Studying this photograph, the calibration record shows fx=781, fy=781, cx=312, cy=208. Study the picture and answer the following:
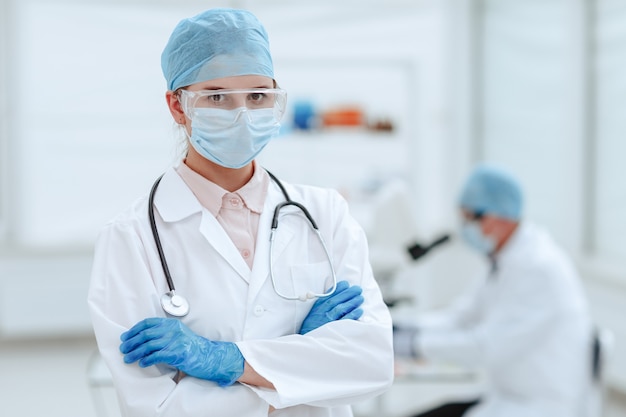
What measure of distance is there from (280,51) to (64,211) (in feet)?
5.31

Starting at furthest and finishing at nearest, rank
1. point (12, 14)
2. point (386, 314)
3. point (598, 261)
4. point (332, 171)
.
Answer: point (332, 171) < point (12, 14) < point (598, 261) < point (386, 314)

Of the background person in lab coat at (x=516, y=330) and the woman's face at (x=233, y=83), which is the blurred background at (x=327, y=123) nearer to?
the background person in lab coat at (x=516, y=330)

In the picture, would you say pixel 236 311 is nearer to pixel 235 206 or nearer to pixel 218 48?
pixel 235 206

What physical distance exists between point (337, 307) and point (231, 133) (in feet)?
1.01

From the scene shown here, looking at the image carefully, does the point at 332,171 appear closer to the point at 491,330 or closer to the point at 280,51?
the point at 280,51

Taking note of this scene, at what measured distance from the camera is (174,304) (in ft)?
3.68

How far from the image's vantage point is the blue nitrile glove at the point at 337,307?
1190 mm

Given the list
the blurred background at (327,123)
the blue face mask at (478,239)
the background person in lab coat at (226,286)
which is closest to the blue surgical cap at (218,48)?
the background person in lab coat at (226,286)

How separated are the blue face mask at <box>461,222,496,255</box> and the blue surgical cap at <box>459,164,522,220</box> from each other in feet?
0.21

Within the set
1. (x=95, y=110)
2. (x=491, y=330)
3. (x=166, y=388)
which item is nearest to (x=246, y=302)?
(x=166, y=388)

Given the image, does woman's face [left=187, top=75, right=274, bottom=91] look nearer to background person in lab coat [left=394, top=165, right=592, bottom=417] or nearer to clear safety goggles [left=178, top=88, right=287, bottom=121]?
clear safety goggles [left=178, top=88, right=287, bottom=121]

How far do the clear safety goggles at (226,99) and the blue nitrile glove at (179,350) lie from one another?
316mm

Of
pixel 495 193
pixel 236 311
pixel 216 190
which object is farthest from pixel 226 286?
pixel 495 193

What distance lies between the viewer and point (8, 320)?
445cm
